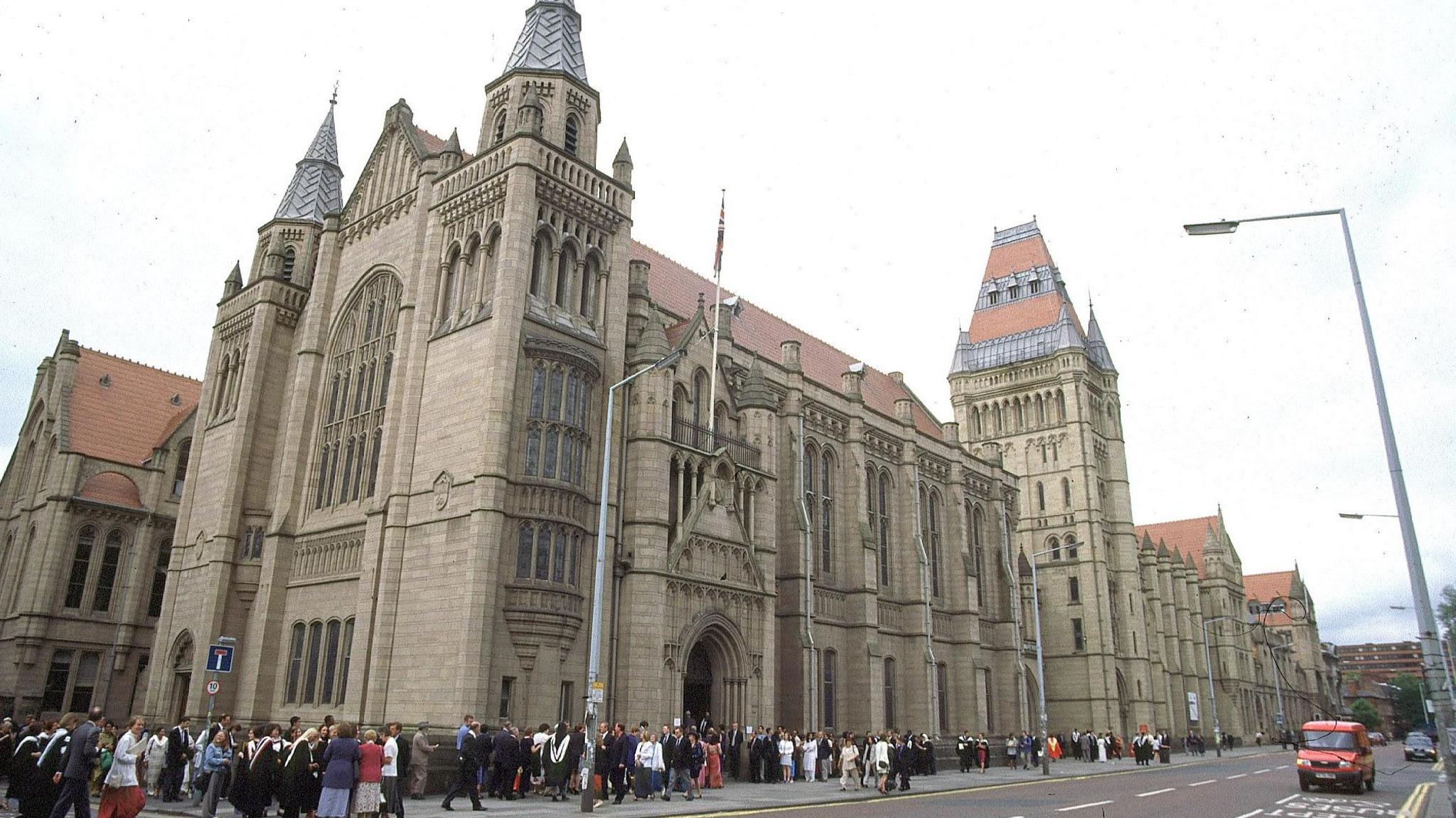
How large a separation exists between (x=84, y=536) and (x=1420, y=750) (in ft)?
229

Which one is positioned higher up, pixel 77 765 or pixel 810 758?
pixel 77 765

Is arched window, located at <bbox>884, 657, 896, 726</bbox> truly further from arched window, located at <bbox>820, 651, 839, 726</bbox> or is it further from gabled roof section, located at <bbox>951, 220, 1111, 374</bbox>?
gabled roof section, located at <bbox>951, 220, 1111, 374</bbox>

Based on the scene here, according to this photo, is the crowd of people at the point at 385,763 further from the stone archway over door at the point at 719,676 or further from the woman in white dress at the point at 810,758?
the stone archway over door at the point at 719,676

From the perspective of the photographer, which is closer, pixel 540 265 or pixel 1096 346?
pixel 540 265

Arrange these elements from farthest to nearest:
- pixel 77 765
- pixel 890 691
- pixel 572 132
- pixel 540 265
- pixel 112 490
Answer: pixel 890 691
pixel 112 490
pixel 572 132
pixel 540 265
pixel 77 765

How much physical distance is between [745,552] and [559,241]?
12.2m

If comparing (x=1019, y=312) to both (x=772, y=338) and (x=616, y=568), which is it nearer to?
(x=772, y=338)

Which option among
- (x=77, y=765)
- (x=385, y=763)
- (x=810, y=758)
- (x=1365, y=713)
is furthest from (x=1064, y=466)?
(x=1365, y=713)

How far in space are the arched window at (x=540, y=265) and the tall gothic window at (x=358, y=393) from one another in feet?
21.1

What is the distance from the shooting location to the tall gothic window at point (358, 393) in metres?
32.9

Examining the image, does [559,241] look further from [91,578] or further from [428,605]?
[91,578]

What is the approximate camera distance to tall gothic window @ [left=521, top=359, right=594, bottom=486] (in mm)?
28375

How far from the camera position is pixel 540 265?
30625 mm

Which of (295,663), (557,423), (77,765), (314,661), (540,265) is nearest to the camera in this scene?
(77,765)
